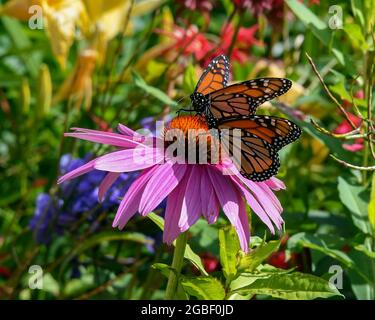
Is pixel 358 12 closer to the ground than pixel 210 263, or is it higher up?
higher up

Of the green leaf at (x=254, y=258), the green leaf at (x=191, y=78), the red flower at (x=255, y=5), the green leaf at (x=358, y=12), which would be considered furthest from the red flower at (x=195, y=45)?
the green leaf at (x=254, y=258)

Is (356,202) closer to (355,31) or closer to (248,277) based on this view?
(355,31)

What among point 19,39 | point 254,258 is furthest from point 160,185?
point 19,39

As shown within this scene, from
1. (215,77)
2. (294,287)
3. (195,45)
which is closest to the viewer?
(294,287)

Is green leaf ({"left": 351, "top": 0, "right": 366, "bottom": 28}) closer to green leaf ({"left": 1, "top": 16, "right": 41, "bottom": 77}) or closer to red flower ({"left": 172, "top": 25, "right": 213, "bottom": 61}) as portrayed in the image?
red flower ({"left": 172, "top": 25, "right": 213, "bottom": 61})

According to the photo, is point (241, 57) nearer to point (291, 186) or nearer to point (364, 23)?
point (291, 186)
